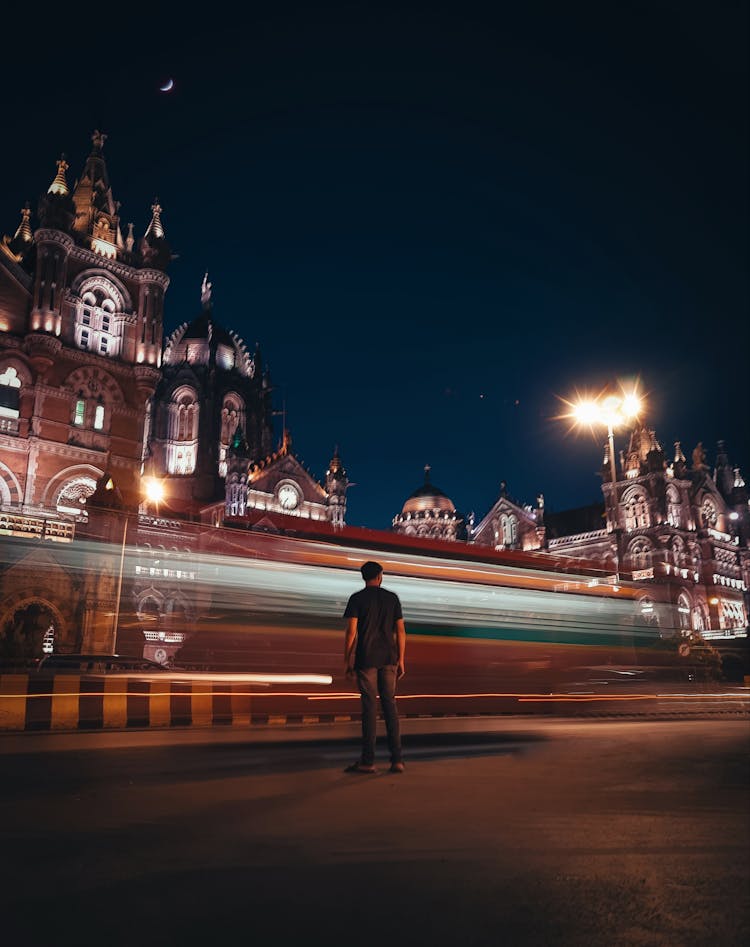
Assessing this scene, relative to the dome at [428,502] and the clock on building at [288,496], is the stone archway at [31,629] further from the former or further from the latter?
the dome at [428,502]

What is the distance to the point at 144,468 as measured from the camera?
57562 mm

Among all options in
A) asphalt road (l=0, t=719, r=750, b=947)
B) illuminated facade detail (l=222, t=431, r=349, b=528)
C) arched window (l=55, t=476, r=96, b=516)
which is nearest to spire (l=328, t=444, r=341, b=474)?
illuminated facade detail (l=222, t=431, r=349, b=528)

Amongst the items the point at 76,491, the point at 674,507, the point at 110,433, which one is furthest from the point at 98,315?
the point at 674,507

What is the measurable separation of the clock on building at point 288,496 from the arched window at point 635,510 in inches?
1458

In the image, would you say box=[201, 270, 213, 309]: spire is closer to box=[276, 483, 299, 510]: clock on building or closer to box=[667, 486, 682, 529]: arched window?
box=[276, 483, 299, 510]: clock on building

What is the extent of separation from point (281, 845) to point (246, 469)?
50711mm

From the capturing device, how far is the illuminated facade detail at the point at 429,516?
8925 cm

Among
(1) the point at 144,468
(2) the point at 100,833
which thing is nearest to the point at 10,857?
(2) the point at 100,833

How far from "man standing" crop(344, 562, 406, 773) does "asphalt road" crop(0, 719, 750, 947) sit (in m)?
0.59

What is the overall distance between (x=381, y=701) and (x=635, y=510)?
75.1 m

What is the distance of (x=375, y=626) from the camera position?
675 cm

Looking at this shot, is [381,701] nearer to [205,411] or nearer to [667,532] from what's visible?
[205,411]

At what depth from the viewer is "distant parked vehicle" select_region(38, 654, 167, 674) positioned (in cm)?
1312

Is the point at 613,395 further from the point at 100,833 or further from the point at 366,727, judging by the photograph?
the point at 100,833
